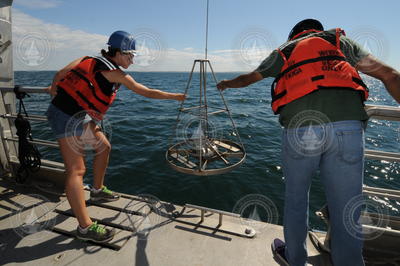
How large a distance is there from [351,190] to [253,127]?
1115cm

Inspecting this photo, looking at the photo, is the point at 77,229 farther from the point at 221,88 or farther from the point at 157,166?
the point at 157,166

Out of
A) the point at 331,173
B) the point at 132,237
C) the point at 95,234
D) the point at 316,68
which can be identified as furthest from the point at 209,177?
the point at 316,68

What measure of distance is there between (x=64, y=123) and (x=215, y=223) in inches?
87.8

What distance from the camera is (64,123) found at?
2664mm

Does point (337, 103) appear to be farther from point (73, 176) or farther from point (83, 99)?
point (73, 176)

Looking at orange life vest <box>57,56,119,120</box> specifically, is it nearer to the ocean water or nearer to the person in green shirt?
the ocean water

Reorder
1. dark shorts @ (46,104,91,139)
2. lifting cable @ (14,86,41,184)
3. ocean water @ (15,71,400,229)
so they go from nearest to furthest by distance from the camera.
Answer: dark shorts @ (46,104,91,139) → lifting cable @ (14,86,41,184) → ocean water @ (15,71,400,229)

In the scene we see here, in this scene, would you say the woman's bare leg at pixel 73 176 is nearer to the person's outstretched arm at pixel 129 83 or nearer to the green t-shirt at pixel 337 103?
the person's outstretched arm at pixel 129 83

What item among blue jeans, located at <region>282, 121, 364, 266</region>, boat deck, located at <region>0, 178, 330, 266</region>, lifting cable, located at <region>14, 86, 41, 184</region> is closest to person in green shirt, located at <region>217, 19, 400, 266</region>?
blue jeans, located at <region>282, 121, 364, 266</region>

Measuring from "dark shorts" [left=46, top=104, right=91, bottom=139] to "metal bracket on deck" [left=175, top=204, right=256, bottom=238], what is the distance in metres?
1.73

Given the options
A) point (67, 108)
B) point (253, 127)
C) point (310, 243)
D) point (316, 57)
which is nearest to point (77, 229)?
point (67, 108)

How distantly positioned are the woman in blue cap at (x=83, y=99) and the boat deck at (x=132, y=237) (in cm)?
26

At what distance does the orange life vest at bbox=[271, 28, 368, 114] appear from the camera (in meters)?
1.68

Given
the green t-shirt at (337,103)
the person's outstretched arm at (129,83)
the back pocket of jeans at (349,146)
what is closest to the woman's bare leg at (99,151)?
the person's outstretched arm at (129,83)
